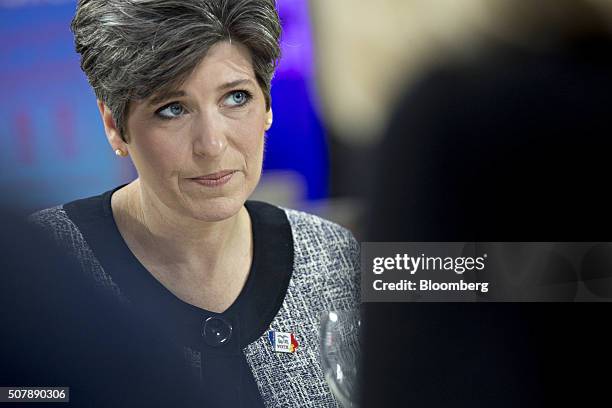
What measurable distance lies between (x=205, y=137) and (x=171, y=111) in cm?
8

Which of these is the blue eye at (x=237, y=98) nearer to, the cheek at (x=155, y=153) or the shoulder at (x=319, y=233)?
the cheek at (x=155, y=153)

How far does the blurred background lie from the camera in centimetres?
173

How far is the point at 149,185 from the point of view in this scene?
1736mm

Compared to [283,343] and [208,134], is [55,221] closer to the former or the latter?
[208,134]

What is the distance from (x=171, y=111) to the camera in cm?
168

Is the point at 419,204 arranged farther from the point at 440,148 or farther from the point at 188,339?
the point at 188,339

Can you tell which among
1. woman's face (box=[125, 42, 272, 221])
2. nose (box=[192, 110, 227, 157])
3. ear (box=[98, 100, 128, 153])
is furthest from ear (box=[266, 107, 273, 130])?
ear (box=[98, 100, 128, 153])

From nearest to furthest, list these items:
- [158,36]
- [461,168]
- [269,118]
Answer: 1. [461,168]
2. [158,36]
3. [269,118]

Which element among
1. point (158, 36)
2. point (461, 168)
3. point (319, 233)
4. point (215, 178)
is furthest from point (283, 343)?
point (461, 168)

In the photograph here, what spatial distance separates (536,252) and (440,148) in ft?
3.35

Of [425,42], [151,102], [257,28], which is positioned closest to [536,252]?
[425,42]

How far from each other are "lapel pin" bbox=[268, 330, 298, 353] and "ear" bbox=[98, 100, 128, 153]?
0.50 metres

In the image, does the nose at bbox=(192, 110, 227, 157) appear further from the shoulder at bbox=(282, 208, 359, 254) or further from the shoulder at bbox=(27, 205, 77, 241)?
the shoulder at bbox=(27, 205, 77, 241)

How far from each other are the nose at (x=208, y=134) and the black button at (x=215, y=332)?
0.36 m
